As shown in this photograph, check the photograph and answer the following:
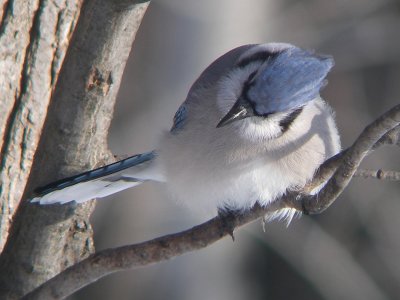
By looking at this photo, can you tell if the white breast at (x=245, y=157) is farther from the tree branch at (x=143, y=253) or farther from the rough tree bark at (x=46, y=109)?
the rough tree bark at (x=46, y=109)

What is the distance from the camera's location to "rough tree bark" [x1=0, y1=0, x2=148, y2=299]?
2711mm

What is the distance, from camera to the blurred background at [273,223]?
5.99 metres

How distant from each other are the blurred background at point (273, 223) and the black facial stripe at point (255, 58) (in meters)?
2.78

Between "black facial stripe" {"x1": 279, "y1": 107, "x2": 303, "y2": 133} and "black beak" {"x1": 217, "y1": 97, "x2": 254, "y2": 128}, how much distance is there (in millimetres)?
137

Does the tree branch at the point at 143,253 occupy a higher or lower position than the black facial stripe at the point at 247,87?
lower

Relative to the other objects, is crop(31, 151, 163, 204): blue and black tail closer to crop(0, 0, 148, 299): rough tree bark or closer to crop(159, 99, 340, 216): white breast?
crop(0, 0, 148, 299): rough tree bark

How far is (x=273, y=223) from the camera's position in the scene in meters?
6.57

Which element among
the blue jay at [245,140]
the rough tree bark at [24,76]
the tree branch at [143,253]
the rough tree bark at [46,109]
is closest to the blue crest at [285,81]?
the blue jay at [245,140]

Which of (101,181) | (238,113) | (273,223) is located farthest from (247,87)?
(273,223)

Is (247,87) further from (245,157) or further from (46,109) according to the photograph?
(46,109)

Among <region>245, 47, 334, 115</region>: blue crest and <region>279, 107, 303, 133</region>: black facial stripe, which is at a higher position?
<region>245, 47, 334, 115</region>: blue crest

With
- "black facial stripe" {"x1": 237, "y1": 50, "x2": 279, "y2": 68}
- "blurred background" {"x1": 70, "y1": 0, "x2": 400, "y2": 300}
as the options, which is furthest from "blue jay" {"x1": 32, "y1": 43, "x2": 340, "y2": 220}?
"blurred background" {"x1": 70, "y1": 0, "x2": 400, "y2": 300}

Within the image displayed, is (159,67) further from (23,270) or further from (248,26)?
(23,270)

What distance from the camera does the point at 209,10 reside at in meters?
5.98
